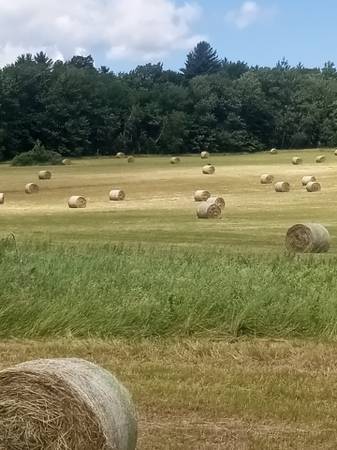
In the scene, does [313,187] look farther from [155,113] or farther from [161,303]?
[155,113]

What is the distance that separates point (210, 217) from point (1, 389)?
24959 mm

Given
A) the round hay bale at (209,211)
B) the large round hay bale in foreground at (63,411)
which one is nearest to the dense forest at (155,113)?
the round hay bale at (209,211)

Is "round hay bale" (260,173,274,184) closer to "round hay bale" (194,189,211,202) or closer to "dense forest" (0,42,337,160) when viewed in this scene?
"round hay bale" (194,189,211,202)

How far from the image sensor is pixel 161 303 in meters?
11.4

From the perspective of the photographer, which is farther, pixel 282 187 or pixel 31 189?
pixel 31 189

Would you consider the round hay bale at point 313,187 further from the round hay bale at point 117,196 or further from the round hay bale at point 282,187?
the round hay bale at point 117,196

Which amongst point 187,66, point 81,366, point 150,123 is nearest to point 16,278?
point 81,366

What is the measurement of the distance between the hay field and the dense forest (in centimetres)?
2336

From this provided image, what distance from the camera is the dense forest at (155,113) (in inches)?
3295

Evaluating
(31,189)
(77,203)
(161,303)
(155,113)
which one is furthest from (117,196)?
(155,113)

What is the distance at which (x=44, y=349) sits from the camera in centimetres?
1030

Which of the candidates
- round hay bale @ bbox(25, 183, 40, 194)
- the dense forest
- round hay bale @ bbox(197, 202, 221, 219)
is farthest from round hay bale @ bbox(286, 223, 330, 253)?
the dense forest

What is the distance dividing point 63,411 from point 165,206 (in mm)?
30775

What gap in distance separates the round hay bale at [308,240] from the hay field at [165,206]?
0.33 meters
